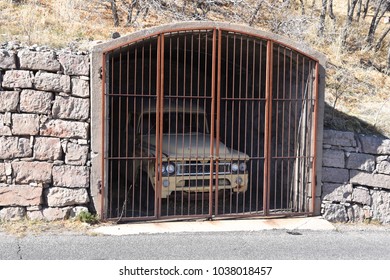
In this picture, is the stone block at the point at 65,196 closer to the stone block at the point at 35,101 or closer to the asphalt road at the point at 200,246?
the asphalt road at the point at 200,246

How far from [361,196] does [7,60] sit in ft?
20.1

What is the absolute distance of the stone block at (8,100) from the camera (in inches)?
277

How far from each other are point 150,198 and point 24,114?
3031 mm

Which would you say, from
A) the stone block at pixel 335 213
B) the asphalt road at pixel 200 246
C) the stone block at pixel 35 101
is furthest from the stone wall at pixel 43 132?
the stone block at pixel 335 213

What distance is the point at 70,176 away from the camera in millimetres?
7285

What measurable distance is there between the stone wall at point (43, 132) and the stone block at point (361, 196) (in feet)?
14.7

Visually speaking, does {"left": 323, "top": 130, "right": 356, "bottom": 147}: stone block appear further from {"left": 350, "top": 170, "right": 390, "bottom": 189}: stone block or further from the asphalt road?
the asphalt road

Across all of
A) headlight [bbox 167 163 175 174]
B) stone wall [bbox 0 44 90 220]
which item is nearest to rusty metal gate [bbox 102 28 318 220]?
headlight [bbox 167 163 175 174]

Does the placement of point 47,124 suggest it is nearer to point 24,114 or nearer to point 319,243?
point 24,114

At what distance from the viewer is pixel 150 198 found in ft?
30.0

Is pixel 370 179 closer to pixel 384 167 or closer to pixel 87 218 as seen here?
pixel 384 167

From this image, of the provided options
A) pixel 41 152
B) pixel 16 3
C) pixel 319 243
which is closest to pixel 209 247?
pixel 319 243

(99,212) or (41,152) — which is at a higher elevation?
(41,152)

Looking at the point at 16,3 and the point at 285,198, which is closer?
the point at 285,198
